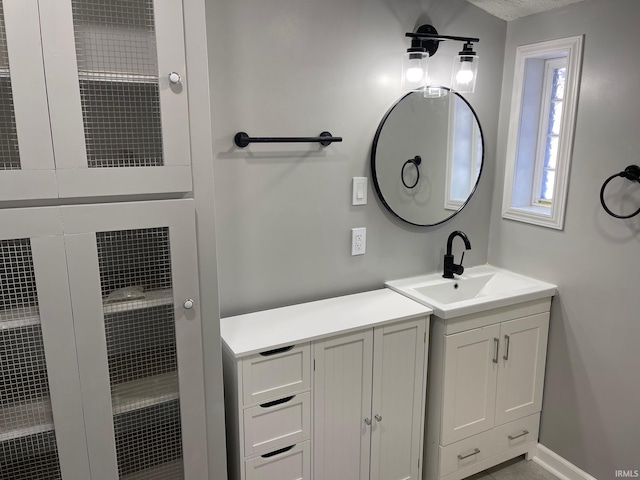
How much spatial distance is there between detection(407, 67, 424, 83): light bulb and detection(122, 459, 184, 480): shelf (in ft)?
6.04

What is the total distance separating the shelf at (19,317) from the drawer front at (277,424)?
0.78 metres

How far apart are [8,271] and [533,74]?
248 centimetres

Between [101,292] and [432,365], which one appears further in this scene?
[432,365]

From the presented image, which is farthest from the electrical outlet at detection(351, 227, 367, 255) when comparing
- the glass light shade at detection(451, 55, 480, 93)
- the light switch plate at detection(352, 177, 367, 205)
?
the glass light shade at detection(451, 55, 480, 93)

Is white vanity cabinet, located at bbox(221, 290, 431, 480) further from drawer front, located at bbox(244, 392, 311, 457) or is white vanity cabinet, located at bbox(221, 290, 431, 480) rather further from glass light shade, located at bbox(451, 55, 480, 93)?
glass light shade, located at bbox(451, 55, 480, 93)

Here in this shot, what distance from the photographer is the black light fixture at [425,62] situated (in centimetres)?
222

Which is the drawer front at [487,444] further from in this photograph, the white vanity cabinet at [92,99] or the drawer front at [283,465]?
the white vanity cabinet at [92,99]

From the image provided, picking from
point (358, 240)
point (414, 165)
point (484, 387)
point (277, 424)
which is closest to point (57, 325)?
point (277, 424)

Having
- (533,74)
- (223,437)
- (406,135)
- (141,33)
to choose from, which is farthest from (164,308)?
(533,74)

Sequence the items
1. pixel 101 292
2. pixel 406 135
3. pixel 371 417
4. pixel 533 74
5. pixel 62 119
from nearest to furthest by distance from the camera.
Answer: pixel 62 119, pixel 101 292, pixel 371 417, pixel 406 135, pixel 533 74

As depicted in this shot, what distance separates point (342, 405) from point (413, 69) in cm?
151

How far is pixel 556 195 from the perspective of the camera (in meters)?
2.41

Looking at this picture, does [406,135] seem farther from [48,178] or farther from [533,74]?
[48,178]

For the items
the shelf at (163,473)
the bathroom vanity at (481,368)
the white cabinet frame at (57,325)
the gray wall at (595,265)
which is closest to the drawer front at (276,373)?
the shelf at (163,473)
